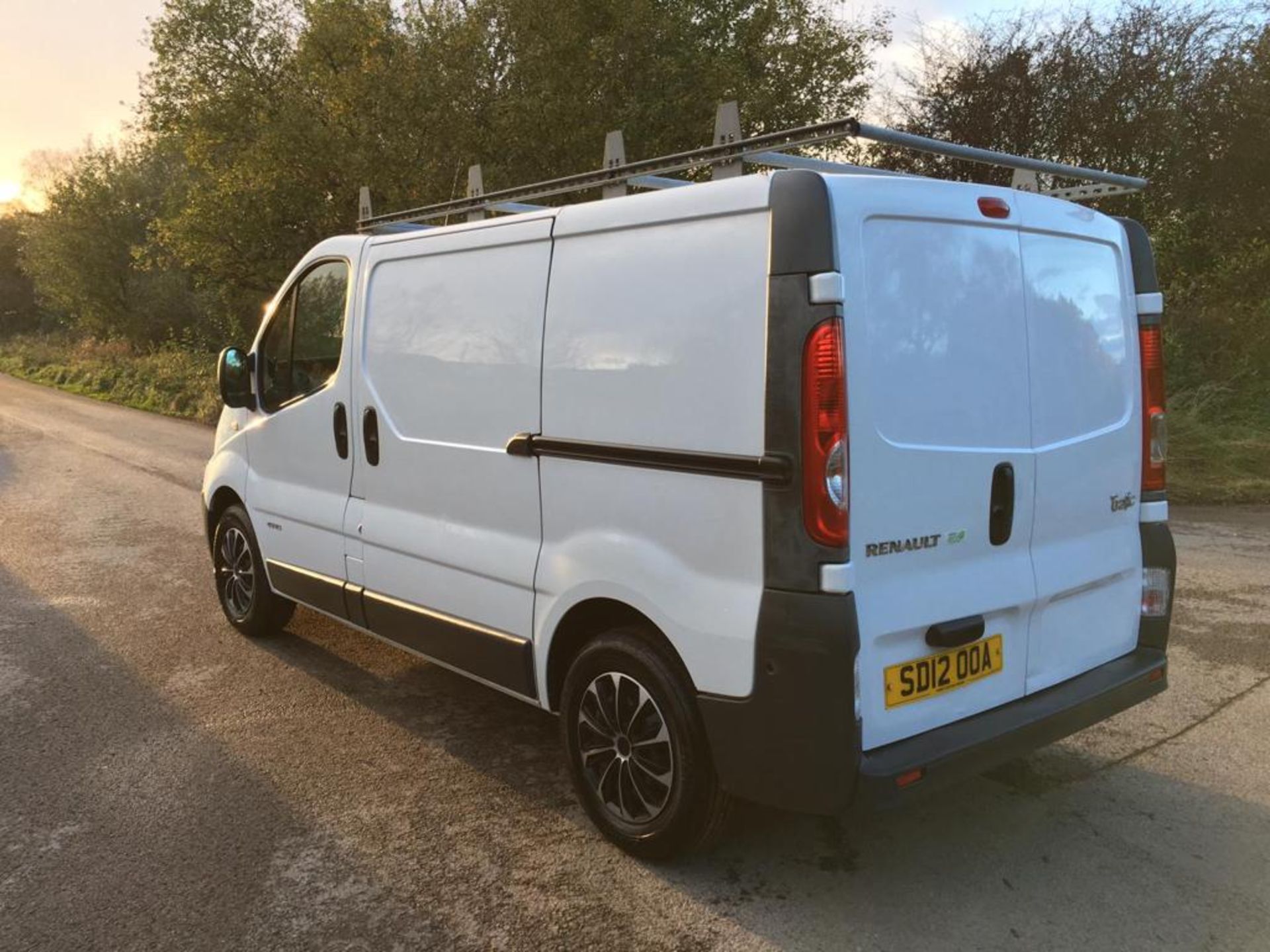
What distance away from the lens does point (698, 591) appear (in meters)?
2.73

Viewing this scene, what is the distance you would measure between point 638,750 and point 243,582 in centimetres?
335

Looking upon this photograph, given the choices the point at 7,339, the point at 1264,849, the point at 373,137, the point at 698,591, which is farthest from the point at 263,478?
the point at 7,339

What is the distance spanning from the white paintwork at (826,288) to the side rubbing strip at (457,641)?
5.50ft

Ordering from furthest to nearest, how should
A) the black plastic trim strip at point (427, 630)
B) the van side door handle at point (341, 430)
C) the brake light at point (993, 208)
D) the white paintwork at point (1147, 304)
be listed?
the van side door handle at point (341, 430) → the black plastic trim strip at point (427, 630) → the white paintwork at point (1147, 304) → the brake light at point (993, 208)

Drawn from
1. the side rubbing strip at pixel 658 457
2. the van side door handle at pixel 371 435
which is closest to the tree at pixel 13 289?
the van side door handle at pixel 371 435

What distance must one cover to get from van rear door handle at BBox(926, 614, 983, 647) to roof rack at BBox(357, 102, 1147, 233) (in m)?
1.36

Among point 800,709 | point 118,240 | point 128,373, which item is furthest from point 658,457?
point 118,240

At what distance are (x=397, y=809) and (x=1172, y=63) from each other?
47.2 feet

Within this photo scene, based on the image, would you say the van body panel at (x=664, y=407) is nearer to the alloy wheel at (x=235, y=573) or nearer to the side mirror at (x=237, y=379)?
the side mirror at (x=237, y=379)

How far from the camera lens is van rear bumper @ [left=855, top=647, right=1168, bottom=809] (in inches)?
101

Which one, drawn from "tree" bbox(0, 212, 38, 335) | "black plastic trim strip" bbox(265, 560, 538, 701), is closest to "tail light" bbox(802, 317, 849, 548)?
"black plastic trim strip" bbox(265, 560, 538, 701)

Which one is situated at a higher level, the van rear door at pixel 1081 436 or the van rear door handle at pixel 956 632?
the van rear door at pixel 1081 436

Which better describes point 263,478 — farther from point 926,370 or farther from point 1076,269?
point 1076,269

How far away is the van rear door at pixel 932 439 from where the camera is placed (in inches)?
99.9
